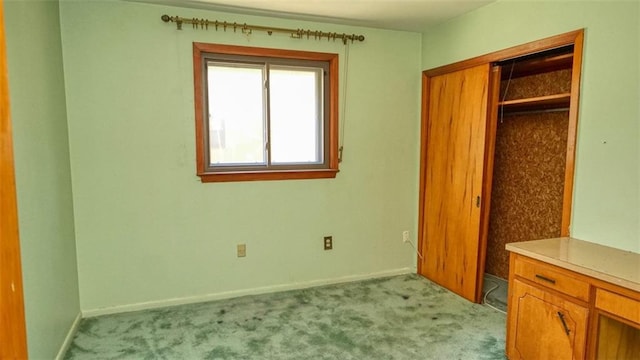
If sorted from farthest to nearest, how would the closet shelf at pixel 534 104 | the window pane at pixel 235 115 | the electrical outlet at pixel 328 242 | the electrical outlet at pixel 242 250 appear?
the electrical outlet at pixel 328 242 → the electrical outlet at pixel 242 250 → the window pane at pixel 235 115 → the closet shelf at pixel 534 104

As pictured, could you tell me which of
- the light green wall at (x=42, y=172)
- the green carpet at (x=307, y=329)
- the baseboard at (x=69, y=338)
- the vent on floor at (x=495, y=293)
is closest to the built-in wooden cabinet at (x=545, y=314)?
the green carpet at (x=307, y=329)

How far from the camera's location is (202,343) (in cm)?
246

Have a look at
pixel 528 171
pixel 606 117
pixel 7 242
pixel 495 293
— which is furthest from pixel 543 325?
pixel 7 242

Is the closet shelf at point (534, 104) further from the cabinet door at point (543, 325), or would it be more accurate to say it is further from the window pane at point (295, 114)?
the window pane at point (295, 114)

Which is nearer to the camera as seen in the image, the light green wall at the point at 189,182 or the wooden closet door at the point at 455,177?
the light green wall at the point at 189,182

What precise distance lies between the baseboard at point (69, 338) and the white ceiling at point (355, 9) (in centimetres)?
233

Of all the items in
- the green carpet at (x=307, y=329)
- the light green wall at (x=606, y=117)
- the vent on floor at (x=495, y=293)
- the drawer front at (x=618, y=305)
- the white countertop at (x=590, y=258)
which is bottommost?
the green carpet at (x=307, y=329)

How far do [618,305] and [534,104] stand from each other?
5.70 feet

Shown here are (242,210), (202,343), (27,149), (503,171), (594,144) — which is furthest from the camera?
(503,171)

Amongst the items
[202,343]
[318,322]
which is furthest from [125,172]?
[318,322]

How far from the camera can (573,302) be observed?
183 centimetres

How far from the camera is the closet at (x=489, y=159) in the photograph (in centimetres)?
289

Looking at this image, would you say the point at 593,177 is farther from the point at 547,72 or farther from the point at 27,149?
the point at 27,149

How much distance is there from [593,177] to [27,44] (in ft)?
10.3
